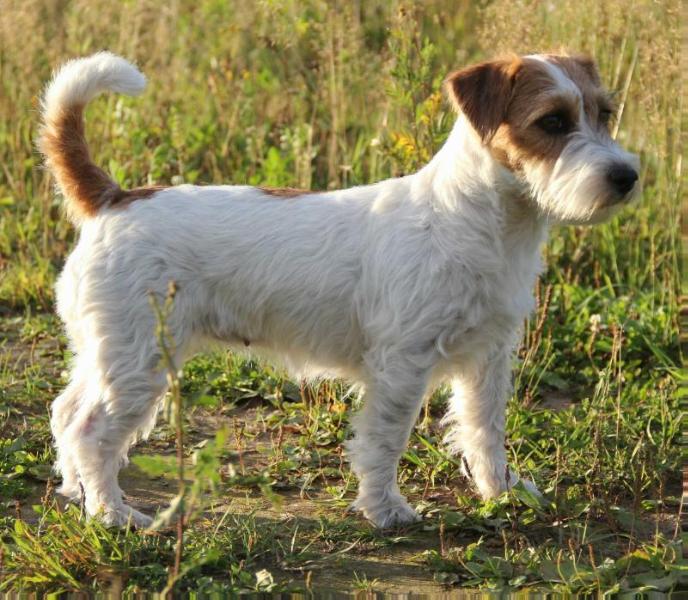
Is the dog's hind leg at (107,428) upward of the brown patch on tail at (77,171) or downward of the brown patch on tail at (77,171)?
downward

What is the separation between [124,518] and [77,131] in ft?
4.89

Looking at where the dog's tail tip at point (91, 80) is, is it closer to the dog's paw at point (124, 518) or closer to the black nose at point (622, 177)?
the dog's paw at point (124, 518)

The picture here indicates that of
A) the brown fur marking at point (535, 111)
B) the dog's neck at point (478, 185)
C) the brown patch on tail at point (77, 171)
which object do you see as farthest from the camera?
the brown patch on tail at point (77, 171)

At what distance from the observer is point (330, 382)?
476cm

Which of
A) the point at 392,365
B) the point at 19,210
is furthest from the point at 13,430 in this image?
the point at 19,210

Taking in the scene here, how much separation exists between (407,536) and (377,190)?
4.40 feet

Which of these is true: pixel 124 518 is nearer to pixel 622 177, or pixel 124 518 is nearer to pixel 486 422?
pixel 486 422

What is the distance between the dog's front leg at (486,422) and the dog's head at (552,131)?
0.75m

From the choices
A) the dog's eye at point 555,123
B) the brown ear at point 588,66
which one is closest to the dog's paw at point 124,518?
the dog's eye at point 555,123

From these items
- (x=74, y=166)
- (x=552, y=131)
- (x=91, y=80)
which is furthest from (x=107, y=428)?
(x=552, y=131)

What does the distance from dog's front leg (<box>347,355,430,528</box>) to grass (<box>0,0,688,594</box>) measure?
9 centimetres

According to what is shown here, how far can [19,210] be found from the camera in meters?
6.77

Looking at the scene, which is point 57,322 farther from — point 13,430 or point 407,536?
point 407,536

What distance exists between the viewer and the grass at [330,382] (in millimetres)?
3428
